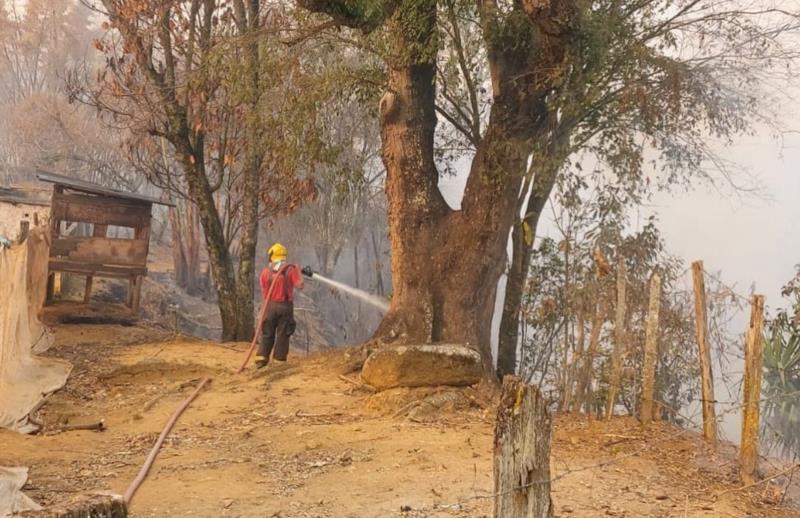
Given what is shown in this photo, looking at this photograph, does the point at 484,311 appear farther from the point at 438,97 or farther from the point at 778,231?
the point at 778,231

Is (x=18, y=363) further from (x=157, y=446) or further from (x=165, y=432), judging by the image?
(x=157, y=446)

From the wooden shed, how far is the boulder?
9402mm

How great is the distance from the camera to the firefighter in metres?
12.1

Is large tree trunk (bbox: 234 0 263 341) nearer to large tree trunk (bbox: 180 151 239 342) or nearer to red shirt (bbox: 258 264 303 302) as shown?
large tree trunk (bbox: 180 151 239 342)

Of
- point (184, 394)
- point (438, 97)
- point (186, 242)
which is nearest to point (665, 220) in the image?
point (186, 242)

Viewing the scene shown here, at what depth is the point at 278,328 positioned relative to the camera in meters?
12.5

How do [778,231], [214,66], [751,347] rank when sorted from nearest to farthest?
[751,347]
[214,66]
[778,231]

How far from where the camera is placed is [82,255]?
56.7 feet

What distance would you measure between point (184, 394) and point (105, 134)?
30.0 meters

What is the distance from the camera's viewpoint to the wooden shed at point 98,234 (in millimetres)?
16938

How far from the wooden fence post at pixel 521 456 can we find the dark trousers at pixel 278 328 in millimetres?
8665

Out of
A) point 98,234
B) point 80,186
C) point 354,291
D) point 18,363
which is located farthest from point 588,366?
point 98,234

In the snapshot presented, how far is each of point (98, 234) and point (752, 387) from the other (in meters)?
15.6

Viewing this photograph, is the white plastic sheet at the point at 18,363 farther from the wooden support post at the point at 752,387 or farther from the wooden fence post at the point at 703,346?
the wooden support post at the point at 752,387
